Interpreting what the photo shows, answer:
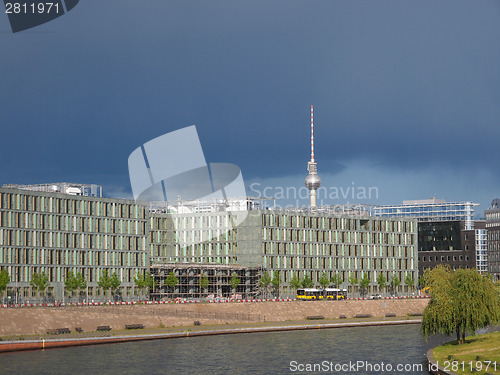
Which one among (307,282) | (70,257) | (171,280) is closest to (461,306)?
(70,257)

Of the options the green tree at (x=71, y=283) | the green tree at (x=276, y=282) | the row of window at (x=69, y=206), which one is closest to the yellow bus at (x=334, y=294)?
the green tree at (x=276, y=282)

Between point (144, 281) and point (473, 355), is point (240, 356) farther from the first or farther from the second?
point (144, 281)

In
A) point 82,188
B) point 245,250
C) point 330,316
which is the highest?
point 82,188

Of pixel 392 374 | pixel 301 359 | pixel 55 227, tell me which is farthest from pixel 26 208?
pixel 392 374

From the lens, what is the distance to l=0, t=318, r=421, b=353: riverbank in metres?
97.8

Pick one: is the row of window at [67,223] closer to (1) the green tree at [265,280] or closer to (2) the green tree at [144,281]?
(2) the green tree at [144,281]

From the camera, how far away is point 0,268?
150 metres

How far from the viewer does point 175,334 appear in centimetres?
11506

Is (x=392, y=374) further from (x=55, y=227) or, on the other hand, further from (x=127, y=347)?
(x=55, y=227)

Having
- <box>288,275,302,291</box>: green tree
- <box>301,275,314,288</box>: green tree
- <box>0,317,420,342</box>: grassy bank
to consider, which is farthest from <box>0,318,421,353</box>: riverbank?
<box>301,275,314,288</box>: green tree

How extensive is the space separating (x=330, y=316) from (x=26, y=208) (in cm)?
5738

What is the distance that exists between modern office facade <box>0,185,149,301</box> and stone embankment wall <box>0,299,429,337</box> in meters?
35.0

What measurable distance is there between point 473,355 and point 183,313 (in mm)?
66778

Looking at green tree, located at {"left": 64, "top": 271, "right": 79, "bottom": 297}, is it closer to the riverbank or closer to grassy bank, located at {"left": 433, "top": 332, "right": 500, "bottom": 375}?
the riverbank
